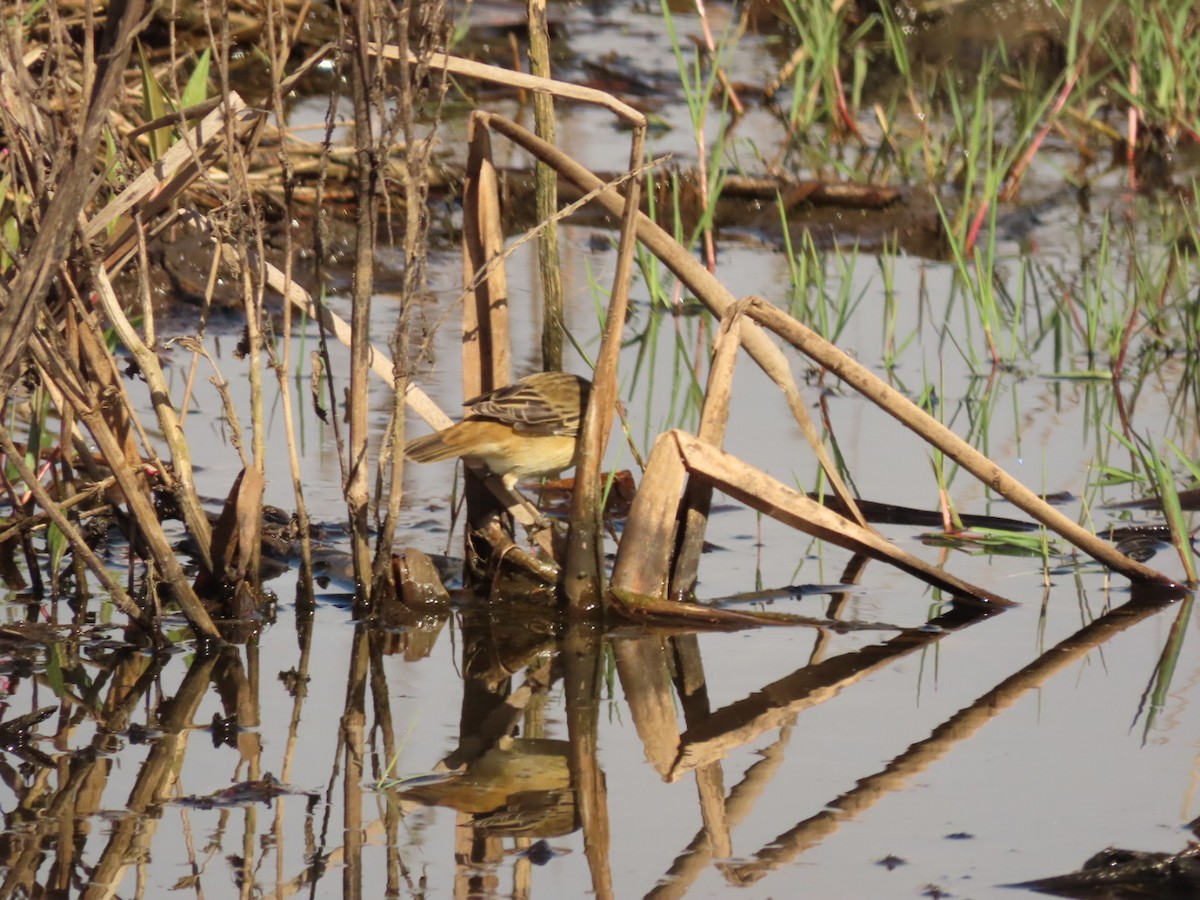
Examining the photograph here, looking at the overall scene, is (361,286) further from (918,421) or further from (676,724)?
(918,421)

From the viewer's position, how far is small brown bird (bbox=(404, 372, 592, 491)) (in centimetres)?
530

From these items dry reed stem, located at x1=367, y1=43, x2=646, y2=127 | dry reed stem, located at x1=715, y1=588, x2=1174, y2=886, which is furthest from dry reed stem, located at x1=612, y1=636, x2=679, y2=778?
dry reed stem, located at x1=367, y1=43, x2=646, y2=127

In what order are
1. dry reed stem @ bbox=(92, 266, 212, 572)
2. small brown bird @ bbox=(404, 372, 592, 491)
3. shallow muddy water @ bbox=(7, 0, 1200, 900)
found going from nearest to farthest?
shallow muddy water @ bbox=(7, 0, 1200, 900) → dry reed stem @ bbox=(92, 266, 212, 572) → small brown bird @ bbox=(404, 372, 592, 491)

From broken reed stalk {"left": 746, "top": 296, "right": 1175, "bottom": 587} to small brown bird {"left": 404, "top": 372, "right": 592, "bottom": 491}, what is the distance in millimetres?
576

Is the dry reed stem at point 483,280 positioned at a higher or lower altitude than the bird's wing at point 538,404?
higher

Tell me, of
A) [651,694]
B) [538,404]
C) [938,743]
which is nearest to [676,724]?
[651,694]

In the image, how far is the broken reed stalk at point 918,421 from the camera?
5.26 m

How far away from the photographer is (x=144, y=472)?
196 inches

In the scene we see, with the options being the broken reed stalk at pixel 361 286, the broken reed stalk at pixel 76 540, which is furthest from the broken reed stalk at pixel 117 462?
the broken reed stalk at pixel 361 286

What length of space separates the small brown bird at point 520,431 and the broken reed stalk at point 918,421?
58 centimetres

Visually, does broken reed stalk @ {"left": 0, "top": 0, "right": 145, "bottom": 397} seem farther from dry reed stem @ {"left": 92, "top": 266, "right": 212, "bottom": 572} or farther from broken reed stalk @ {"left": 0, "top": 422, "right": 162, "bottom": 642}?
dry reed stem @ {"left": 92, "top": 266, "right": 212, "bottom": 572}

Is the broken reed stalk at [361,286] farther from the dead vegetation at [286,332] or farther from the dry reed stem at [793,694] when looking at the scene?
the dry reed stem at [793,694]

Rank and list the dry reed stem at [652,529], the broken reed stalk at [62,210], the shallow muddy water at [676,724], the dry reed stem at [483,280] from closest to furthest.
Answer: the shallow muddy water at [676,724] → the broken reed stalk at [62,210] → the dry reed stem at [652,529] → the dry reed stem at [483,280]

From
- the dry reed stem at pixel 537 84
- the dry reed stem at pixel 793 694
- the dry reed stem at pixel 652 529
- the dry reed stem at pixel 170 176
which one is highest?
the dry reed stem at pixel 537 84
